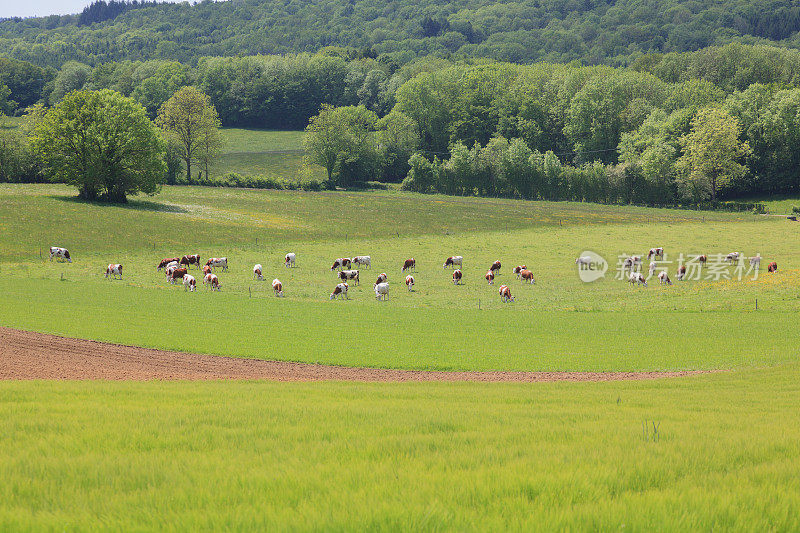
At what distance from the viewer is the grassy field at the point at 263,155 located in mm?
145250

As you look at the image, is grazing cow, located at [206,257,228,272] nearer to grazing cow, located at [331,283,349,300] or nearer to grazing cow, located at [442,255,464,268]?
grazing cow, located at [331,283,349,300]

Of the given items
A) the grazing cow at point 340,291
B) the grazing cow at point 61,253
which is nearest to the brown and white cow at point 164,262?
the grazing cow at point 61,253

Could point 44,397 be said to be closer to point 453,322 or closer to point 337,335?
point 337,335

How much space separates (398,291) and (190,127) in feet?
309

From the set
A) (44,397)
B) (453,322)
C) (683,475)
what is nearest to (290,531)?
(683,475)

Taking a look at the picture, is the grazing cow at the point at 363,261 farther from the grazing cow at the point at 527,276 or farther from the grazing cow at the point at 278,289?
the grazing cow at the point at 527,276

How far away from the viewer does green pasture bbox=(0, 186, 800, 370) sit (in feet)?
88.8

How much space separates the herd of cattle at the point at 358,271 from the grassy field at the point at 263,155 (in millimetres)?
82557

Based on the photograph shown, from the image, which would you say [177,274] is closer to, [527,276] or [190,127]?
[527,276]

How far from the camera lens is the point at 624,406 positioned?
41.6ft

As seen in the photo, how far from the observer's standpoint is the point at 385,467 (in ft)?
21.2

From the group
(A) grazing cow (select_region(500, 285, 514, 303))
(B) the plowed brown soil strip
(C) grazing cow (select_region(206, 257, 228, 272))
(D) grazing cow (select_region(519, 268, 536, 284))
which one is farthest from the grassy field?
(B) the plowed brown soil strip

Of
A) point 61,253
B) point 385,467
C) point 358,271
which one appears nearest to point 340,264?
point 358,271

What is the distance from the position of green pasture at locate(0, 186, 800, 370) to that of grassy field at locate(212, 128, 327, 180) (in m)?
44.6
